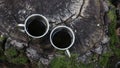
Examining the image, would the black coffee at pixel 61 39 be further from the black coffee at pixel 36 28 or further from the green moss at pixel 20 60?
the green moss at pixel 20 60

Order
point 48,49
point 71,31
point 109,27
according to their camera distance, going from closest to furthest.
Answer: point 71,31 → point 48,49 → point 109,27

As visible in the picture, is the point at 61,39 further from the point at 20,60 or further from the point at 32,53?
the point at 20,60

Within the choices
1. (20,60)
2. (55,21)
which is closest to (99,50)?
(55,21)

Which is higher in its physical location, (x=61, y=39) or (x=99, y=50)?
(x=61, y=39)

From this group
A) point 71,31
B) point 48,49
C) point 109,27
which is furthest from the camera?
point 109,27

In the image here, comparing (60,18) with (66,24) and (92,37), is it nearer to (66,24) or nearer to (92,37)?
(66,24)

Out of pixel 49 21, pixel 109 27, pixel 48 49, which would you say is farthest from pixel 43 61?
pixel 109 27

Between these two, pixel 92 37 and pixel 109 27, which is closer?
pixel 92 37
